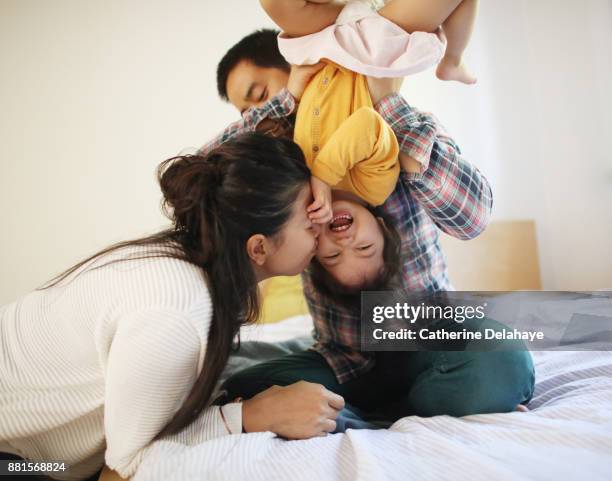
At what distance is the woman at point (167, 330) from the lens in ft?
1.70

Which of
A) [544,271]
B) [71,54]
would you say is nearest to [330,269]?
[544,271]

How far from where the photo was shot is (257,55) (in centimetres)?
87

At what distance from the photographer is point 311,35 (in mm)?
697

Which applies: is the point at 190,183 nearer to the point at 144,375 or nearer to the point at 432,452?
the point at 144,375

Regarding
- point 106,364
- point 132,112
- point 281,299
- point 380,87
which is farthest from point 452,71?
point 281,299

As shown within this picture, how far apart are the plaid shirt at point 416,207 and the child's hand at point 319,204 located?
16 centimetres

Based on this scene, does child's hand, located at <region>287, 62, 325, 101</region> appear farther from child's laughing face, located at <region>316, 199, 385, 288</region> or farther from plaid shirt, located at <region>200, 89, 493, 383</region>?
child's laughing face, located at <region>316, 199, 385, 288</region>

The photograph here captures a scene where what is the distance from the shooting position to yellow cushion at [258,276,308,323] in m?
1.48

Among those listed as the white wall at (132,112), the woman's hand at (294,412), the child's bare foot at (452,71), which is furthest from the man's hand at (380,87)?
the woman's hand at (294,412)

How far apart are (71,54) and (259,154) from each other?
92cm

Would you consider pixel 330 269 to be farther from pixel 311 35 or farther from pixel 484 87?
pixel 484 87

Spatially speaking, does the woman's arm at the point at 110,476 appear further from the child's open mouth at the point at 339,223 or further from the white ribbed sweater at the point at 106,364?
the child's open mouth at the point at 339,223

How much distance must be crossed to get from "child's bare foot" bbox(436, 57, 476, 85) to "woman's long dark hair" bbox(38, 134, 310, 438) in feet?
1.11

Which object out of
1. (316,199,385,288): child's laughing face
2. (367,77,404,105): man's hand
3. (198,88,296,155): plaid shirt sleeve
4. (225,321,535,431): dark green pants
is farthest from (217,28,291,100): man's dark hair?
(225,321,535,431): dark green pants
